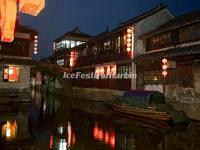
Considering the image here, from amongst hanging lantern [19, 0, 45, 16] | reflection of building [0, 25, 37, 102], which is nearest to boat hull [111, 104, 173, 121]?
reflection of building [0, 25, 37, 102]

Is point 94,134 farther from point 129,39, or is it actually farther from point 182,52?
point 129,39

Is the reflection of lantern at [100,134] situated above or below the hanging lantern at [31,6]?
below

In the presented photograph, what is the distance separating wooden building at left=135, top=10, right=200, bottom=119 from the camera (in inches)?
816

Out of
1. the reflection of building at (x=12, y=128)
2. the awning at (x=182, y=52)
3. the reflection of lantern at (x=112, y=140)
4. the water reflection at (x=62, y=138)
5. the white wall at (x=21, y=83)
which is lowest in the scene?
the reflection of lantern at (x=112, y=140)

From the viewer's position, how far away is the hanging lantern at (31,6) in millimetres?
7006

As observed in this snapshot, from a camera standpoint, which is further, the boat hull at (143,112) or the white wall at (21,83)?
the white wall at (21,83)

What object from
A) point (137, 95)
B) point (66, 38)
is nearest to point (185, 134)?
point (137, 95)

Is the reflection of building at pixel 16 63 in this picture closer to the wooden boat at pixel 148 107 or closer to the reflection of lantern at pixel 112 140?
the wooden boat at pixel 148 107

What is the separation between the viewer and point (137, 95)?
22.0 meters

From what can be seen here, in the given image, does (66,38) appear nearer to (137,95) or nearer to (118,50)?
(118,50)

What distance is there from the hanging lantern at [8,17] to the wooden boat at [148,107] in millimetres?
14071

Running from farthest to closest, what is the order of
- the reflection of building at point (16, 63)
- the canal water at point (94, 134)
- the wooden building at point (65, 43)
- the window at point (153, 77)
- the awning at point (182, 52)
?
the wooden building at point (65, 43), the reflection of building at point (16, 63), the window at point (153, 77), the awning at point (182, 52), the canal water at point (94, 134)

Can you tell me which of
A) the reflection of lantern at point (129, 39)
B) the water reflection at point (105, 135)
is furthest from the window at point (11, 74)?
the water reflection at point (105, 135)

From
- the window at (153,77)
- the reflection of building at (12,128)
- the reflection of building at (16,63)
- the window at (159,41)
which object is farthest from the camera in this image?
the reflection of building at (16,63)
